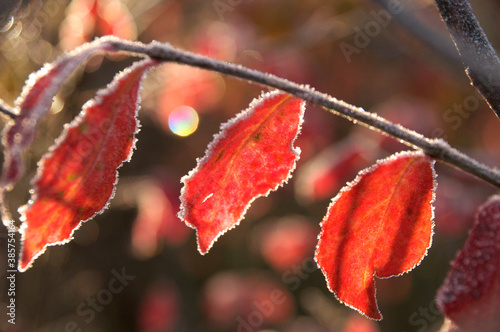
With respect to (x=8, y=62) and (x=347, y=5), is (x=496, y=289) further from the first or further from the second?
(x=347, y=5)

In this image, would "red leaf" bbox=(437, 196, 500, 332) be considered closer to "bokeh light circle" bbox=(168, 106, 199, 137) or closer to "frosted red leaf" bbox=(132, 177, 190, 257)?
"frosted red leaf" bbox=(132, 177, 190, 257)

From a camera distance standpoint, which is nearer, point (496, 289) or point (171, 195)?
point (496, 289)

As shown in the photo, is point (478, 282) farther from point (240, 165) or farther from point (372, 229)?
point (240, 165)

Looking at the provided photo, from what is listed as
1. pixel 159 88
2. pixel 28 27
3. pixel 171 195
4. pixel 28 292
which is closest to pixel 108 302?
pixel 28 292

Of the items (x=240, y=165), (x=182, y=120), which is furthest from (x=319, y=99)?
(x=182, y=120)

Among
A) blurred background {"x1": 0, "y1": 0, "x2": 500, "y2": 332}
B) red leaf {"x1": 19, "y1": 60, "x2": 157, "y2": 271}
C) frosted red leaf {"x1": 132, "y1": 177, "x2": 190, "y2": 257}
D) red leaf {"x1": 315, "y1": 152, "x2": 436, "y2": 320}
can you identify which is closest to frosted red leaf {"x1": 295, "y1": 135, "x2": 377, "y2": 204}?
blurred background {"x1": 0, "y1": 0, "x2": 500, "y2": 332}

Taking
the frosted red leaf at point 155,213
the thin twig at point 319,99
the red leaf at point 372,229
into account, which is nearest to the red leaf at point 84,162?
the thin twig at point 319,99
